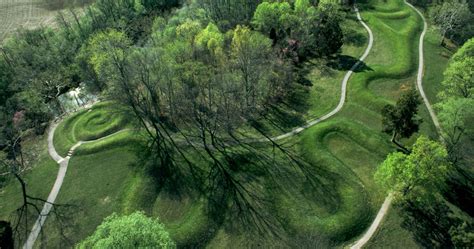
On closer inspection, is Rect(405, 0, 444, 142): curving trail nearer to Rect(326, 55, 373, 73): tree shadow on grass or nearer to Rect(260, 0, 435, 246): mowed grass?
Rect(260, 0, 435, 246): mowed grass

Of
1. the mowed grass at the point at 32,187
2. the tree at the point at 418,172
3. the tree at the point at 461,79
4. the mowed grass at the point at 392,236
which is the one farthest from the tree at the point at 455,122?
the mowed grass at the point at 32,187

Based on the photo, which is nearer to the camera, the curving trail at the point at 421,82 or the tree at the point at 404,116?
the tree at the point at 404,116

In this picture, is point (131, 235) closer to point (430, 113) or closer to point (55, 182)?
point (55, 182)

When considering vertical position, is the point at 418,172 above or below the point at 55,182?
above

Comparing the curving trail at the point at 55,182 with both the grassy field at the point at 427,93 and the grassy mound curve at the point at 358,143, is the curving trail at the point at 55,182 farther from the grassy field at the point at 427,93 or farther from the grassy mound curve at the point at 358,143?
the grassy field at the point at 427,93

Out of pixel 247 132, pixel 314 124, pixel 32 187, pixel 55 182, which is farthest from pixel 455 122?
pixel 32 187

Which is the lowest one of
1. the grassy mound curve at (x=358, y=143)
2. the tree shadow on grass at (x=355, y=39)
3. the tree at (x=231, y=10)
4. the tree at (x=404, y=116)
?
the grassy mound curve at (x=358, y=143)

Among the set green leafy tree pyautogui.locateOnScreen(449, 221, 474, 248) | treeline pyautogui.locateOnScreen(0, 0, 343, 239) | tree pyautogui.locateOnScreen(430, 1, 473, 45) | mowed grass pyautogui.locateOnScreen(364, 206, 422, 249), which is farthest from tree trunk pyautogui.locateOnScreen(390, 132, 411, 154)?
tree pyautogui.locateOnScreen(430, 1, 473, 45)
